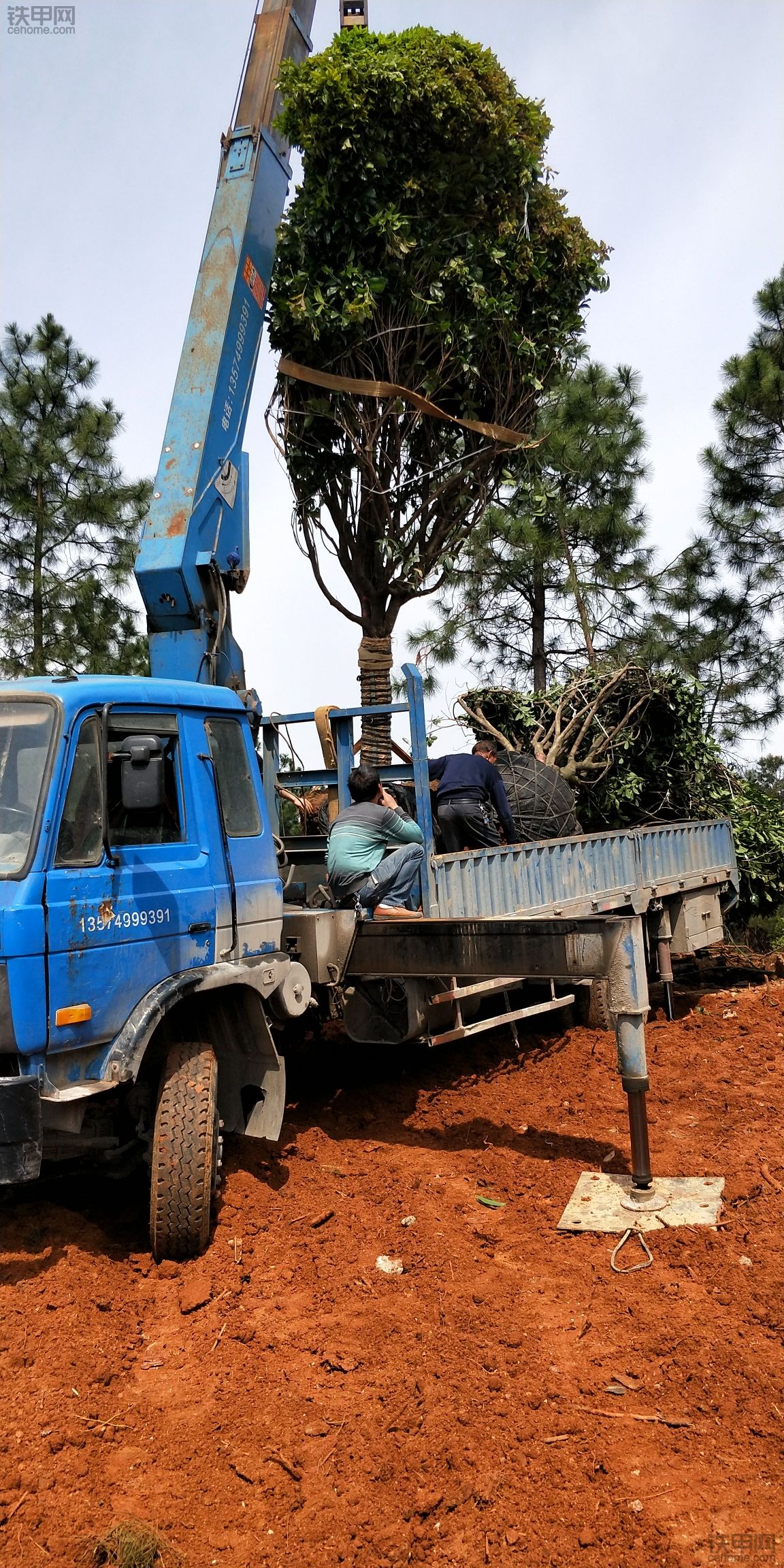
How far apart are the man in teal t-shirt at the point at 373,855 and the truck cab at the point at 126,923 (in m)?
0.75

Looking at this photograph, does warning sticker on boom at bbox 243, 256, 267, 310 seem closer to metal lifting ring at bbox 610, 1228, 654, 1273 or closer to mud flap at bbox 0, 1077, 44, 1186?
mud flap at bbox 0, 1077, 44, 1186

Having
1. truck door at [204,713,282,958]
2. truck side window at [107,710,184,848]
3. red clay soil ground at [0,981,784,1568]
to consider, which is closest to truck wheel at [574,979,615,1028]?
red clay soil ground at [0,981,784,1568]

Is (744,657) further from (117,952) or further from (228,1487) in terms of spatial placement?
(228,1487)

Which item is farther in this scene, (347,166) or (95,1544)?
(347,166)

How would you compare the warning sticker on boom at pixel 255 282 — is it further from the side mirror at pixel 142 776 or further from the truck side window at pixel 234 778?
the side mirror at pixel 142 776

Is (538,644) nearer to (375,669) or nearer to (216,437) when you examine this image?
(375,669)

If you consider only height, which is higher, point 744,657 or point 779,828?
point 744,657

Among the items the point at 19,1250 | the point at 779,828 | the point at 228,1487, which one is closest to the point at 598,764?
the point at 779,828

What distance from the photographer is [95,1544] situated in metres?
2.96

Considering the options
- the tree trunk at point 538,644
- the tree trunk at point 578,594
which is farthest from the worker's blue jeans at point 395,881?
the tree trunk at point 538,644

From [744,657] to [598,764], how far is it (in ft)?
19.9

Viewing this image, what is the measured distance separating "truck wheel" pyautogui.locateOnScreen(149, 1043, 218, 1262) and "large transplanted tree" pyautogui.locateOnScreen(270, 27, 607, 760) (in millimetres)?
3530

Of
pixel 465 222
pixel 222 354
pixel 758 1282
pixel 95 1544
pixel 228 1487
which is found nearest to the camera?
pixel 95 1544

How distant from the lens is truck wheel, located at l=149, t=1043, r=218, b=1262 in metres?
4.50
